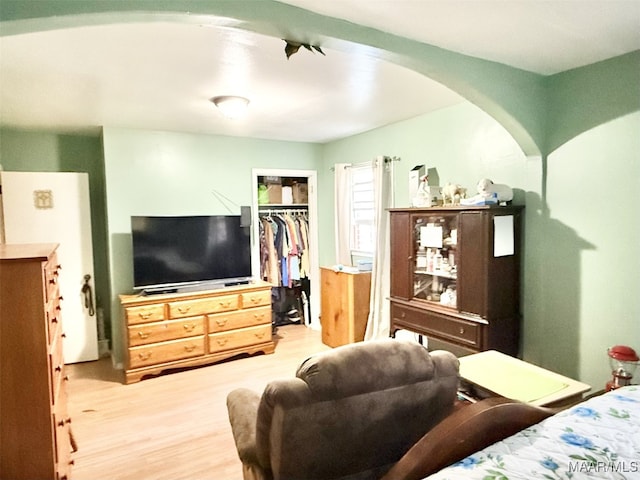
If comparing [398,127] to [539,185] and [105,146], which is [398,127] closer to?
Answer: [539,185]

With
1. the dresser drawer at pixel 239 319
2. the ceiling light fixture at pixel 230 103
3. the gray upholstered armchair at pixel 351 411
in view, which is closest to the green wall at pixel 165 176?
the dresser drawer at pixel 239 319

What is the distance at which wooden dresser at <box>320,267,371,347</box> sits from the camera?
4141 mm

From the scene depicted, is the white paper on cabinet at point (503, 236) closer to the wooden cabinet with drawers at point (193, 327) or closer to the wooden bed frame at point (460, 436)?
the wooden bed frame at point (460, 436)

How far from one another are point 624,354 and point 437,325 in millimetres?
1139

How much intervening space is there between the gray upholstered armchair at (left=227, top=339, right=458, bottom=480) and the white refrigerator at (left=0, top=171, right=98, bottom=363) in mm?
3386

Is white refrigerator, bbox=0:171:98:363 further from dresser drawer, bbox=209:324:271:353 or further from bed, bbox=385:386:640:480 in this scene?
bed, bbox=385:386:640:480

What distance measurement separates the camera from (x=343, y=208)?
466 cm

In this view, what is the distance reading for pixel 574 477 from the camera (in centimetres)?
107

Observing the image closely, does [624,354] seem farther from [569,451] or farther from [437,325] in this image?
[569,451]

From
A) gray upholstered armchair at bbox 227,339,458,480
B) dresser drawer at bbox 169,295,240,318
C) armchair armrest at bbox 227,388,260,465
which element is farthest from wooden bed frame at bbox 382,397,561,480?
dresser drawer at bbox 169,295,240,318

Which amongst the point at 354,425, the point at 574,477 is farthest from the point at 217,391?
the point at 574,477

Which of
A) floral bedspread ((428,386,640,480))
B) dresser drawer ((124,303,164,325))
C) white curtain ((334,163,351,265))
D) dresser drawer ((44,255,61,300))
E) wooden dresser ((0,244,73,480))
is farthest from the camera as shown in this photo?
white curtain ((334,163,351,265))

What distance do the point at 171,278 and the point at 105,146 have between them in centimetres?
140

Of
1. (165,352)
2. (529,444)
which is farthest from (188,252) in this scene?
(529,444)
